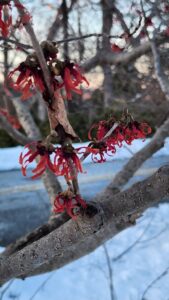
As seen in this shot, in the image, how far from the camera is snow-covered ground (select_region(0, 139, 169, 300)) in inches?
167

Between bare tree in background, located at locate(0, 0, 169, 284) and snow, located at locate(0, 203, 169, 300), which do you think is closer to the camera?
bare tree in background, located at locate(0, 0, 169, 284)

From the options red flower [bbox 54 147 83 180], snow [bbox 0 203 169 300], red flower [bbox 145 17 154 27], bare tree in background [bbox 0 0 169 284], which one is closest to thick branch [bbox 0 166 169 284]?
bare tree in background [bbox 0 0 169 284]

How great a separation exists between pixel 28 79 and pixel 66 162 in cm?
20

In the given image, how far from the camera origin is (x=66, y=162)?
3.14 ft

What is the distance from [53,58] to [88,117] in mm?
12196

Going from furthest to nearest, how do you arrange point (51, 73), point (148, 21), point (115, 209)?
point (148, 21) < point (115, 209) < point (51, 73)

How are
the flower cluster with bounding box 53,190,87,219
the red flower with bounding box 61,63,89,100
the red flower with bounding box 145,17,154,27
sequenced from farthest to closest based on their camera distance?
the red flower with bounding box 145,17,154,27 → the flower cluster with bounding box 53,190,87,219 → the red flower with bounding box 61,63,89,100

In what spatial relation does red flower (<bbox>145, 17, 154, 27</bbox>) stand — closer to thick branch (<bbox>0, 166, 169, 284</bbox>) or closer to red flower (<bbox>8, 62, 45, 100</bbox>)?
thick branch (<bbox>0, 166, 169, 284</bbox>)

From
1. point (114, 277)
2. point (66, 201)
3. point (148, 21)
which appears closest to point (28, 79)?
point (66, 201)

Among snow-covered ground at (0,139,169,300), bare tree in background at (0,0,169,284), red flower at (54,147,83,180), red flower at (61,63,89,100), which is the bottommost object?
snow-covered ground at (0,139,169,300)

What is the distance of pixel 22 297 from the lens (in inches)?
169

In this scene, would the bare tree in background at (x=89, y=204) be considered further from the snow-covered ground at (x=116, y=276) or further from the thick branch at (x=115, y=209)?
the snow-covered ground at (x=116, y=276)

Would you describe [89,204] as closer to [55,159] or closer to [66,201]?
[66,201]

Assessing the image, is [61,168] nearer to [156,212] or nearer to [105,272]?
[105,272]
